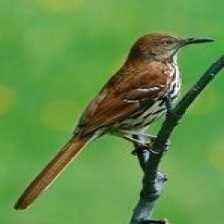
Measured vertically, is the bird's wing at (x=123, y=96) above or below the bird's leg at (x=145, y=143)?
above

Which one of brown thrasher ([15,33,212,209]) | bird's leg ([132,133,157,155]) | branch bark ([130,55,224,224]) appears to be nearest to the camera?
branch bark ([130,55,224,224])

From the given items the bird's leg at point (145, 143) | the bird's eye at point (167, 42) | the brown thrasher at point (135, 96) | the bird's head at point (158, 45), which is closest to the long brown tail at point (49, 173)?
the brown thrasher at point (135, 96)

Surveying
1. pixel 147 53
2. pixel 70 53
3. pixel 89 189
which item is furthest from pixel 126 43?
pixel 147 53

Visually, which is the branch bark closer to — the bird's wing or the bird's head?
the bird's wing

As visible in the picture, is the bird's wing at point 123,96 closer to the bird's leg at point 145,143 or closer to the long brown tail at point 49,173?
the long brown tail at point 49,173

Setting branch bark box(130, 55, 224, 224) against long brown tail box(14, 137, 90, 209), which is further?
long brown tail box(14, 137, 90, 209)

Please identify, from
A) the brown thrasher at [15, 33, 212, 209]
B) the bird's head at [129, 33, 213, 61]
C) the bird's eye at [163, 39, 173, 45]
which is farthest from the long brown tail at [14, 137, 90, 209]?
the bird's eye at [163, 39, 173, 45]

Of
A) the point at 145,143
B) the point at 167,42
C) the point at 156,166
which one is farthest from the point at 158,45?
the point at 156,166
